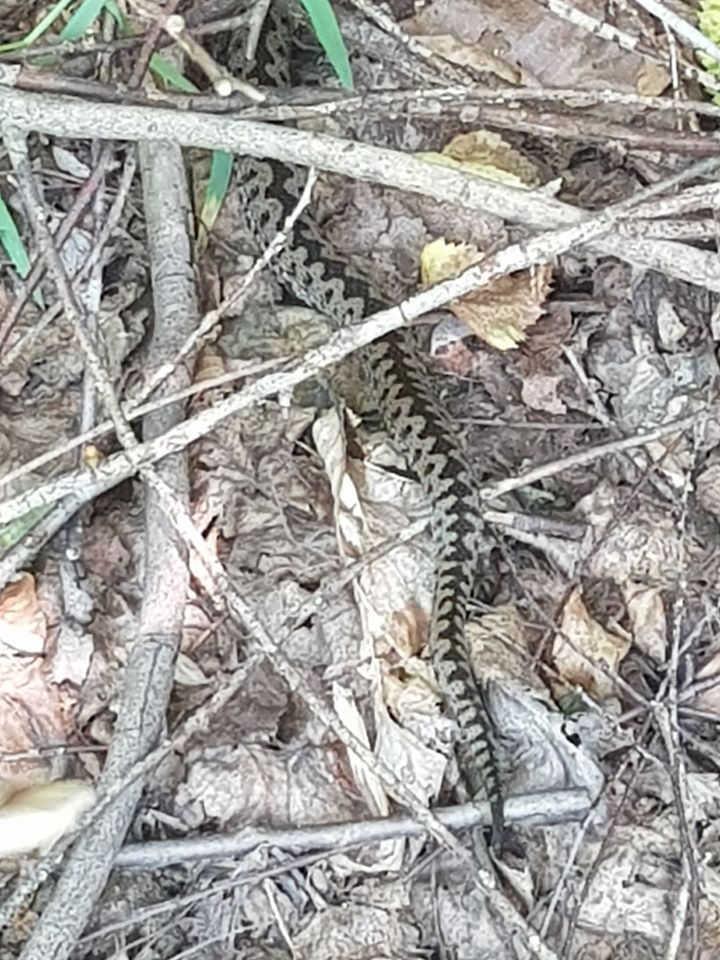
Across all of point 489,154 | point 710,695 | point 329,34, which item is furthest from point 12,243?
point 710,695

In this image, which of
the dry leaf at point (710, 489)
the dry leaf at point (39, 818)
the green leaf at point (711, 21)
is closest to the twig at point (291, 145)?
the green leaf at point (711, 21)

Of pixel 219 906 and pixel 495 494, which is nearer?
pixel 219 906

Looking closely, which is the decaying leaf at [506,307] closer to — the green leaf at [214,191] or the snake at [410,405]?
the snake at [410,405]

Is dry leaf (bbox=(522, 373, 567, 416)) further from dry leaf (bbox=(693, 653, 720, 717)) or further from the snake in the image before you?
dry leaf (bbox=(693, 653, 720, 717))

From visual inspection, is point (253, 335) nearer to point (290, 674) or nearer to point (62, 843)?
point (290, 674)

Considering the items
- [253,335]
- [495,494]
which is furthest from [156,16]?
[495,494]

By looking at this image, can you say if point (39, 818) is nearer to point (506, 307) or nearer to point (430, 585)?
point (430, 585)

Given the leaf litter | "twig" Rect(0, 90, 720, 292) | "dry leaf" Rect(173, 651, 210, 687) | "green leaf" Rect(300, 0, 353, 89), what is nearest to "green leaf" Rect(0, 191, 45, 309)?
the leaf litter
